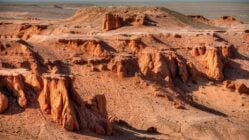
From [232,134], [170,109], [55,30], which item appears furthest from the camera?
[55,30]

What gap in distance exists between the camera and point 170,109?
1720 inches

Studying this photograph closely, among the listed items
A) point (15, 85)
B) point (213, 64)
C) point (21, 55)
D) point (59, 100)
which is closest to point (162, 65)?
point (213, 64)

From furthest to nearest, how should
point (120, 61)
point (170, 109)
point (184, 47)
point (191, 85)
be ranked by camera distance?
point (184, 47), point (191, 85), point (120, 61), point (170, 109)

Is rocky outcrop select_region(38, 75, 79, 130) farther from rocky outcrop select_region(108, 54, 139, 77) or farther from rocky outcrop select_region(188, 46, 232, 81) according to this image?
rocky outcrop select_region(188, 46, 232, 81)

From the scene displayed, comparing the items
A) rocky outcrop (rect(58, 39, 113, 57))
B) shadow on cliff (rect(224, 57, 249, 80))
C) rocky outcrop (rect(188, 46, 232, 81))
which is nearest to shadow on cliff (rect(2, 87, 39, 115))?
rocky outcrop (rect(58, 39, 113, 57))

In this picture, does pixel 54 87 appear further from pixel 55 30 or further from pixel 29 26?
pixel 29 26

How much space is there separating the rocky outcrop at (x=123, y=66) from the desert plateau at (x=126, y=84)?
7 centimetres

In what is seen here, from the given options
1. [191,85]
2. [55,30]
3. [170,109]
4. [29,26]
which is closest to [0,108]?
[170,109]

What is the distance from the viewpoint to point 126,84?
46.2m

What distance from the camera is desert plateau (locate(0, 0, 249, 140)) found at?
1315 inches

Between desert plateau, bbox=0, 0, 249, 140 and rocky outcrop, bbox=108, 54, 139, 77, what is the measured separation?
7cm

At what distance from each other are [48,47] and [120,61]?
5.88 meters

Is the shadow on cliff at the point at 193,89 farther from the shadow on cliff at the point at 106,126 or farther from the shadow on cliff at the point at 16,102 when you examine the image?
the shadow on cliff at the point at 16,102

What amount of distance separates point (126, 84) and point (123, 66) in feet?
5.29
